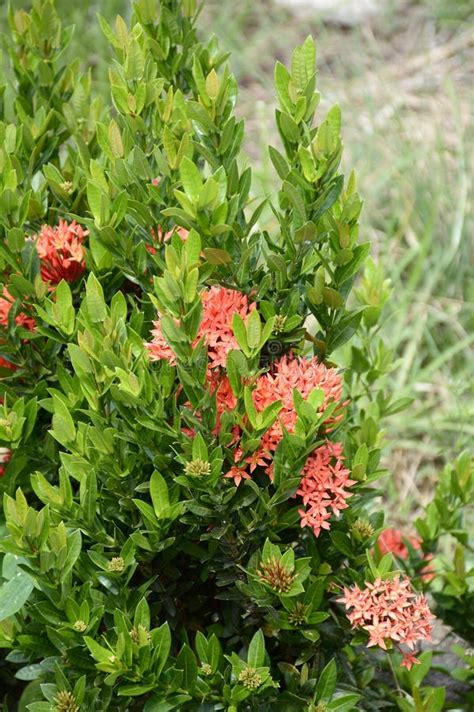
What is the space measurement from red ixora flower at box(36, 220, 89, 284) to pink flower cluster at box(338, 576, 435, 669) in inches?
27.6

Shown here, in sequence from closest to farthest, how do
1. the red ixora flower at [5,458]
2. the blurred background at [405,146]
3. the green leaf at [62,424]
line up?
the green leaf at [62,424], the red ixora flower at [5,458], the blurred background at [405,146]

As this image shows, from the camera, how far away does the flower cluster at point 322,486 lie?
56.9 inches

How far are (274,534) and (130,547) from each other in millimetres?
216

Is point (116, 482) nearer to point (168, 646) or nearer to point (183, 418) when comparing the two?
point (183, 418)

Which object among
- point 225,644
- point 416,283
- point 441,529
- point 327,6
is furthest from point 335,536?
point 327,6

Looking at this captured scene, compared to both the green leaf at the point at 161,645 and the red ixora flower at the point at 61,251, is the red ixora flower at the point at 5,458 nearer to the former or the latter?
the red ixora flower at the point at 61,251

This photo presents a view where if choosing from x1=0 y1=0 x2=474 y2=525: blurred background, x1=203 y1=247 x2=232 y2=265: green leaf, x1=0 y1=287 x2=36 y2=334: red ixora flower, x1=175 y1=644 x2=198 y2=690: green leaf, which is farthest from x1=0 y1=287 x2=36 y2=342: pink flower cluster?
x1=0 y1=0 x2=474 y2=525: blurred background

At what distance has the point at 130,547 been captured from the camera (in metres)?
1.41

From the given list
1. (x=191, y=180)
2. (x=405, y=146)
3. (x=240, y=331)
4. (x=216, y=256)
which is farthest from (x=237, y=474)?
(x=405, y=146)

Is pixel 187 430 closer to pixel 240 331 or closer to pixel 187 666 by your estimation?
pixel 240 331

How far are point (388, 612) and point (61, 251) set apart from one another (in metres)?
0.80

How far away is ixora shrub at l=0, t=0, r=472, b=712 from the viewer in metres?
1.38

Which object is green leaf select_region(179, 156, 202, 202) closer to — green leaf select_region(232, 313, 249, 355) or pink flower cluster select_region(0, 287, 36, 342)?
green leaf select_region(232, 313, 249, 355)

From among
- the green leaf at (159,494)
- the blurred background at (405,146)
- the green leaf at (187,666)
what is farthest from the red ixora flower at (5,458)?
the blurred background at (405,146)
